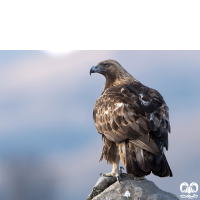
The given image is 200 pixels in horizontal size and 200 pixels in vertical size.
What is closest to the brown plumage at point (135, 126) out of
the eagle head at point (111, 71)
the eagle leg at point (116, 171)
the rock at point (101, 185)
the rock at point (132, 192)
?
the eagle leg at point (116, 171)

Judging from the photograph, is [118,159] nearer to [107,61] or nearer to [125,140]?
[125,140]

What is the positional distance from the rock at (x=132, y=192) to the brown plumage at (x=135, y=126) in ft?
2.17

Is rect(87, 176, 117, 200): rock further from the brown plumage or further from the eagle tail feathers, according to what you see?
the eagle tail feathers

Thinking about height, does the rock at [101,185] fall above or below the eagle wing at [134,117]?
below

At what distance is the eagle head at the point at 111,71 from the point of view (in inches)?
401

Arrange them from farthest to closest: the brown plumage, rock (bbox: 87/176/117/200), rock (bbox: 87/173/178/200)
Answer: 1. rock (bbox: 87/176/117/200)
2. rock (bbox: 87/173/178/200)
3. the brown plumage

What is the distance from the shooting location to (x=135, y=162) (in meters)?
6.93

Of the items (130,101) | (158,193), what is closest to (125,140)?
(130,101)

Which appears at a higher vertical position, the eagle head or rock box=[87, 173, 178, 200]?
the eagle head

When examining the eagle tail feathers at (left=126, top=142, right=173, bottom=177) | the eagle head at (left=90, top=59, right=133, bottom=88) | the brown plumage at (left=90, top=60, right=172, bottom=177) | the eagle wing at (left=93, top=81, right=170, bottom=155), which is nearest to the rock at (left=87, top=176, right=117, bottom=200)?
the brown plumage at (left=90, top=60, right=172, bottom=177)

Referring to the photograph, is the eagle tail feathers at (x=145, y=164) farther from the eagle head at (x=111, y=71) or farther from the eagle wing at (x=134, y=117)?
the eagle head at (x=111, y=71)

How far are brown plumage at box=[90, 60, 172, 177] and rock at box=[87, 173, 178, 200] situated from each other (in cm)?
66

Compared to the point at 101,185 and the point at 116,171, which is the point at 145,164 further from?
the point at 101,185

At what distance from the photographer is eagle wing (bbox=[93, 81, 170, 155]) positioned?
23.8 feet
